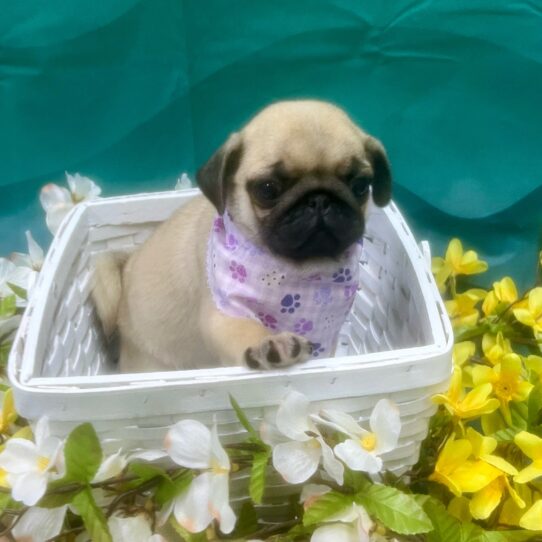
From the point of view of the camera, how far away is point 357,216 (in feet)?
3.59

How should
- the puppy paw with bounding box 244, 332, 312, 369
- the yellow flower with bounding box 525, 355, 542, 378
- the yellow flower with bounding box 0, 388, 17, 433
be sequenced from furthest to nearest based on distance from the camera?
the yellow flower with bounding box 525, 355, 542, 378, the yellow flower with bounding box 0, 388, 17, 433, the puppy paw with bounding box 244, 332, 312, 369

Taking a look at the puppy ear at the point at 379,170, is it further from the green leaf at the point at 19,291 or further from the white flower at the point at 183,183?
the green leaf at the point at 19,291

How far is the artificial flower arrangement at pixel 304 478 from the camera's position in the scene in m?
0.83

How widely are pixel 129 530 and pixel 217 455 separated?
145 mm

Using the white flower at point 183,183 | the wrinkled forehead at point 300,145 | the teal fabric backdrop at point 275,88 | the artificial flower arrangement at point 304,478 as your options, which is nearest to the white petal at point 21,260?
the teal fabric backdrop at point 275,88

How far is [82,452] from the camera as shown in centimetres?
81

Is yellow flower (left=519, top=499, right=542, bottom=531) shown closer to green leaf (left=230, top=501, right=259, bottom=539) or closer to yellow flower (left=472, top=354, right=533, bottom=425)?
yellow flower (left=472, top=354, right=533, bottom=425)

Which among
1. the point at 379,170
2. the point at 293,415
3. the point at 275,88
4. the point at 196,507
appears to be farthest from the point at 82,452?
the point at 275,88

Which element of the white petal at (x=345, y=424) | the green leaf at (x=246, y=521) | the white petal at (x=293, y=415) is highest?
the white petal at (x=293, y=415)

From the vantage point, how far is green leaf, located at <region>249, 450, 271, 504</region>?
0.84 m

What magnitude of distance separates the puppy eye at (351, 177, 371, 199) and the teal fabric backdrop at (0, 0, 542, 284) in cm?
54

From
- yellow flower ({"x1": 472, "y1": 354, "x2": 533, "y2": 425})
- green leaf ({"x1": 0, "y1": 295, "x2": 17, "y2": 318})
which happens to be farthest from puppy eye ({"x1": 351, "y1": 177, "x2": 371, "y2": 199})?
green leaf ({"x1": 0, "y1": 295, "x2": 17, "y2": 318})

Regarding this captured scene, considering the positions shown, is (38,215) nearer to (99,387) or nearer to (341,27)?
(341,27)

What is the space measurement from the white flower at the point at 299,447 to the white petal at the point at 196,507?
0.09 meters
